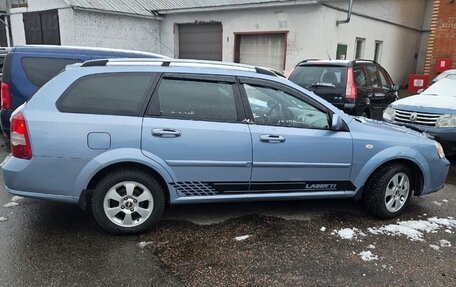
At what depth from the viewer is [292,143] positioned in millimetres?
3885

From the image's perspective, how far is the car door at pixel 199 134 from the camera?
3.61 metres

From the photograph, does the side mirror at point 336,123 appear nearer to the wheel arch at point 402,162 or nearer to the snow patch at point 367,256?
the wheel arch at point 402,162

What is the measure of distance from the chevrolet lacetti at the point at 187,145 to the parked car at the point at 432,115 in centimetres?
225

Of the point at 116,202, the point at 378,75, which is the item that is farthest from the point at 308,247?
the point at 378,75

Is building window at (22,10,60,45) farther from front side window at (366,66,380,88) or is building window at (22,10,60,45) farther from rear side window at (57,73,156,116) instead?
rear side window at (57,73,156,116)

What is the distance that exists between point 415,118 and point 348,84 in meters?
1.48

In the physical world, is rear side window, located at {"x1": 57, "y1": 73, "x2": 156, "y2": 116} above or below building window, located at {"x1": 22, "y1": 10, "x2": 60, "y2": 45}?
below

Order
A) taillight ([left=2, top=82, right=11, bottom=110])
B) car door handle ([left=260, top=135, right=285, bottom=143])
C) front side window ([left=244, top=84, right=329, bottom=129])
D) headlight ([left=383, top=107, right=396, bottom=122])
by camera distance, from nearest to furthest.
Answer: car door handle ([left=260, top=135, right=285, bottom=143]) < front side window ([left=244, top=84, right=329, bottom=129]) < taillight ([left=2, top=82, right=11, bottom=110]) < headlight ([left=383, top=107, right=396, bottom=122])

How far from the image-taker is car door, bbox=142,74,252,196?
361cm

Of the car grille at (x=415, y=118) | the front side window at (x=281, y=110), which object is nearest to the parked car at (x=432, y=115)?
the car grille at (x=415, y=118)

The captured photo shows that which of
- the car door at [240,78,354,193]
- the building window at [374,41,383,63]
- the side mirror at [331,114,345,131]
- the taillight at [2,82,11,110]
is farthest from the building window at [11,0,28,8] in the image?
the side mirror at [331,114,345,131]

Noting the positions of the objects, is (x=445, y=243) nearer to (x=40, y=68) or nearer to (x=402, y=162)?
(x=402, y=162)

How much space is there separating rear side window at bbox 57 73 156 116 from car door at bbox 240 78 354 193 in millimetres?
998

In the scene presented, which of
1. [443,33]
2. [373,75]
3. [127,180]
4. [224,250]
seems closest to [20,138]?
[127,180]
